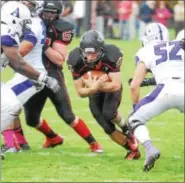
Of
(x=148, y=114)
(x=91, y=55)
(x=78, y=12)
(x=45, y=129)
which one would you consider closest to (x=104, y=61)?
(x=91, y=55)

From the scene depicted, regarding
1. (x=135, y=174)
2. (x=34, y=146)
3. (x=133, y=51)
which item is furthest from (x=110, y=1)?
(x=135, y=174)

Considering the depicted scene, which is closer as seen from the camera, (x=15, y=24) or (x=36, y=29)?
(x=15, y=24)

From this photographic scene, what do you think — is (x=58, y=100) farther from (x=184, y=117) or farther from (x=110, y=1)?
(x=110, y=1)

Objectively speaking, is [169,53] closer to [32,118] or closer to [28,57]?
[28,57]

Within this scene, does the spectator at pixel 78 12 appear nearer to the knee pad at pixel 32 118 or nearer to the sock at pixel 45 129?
the sock at pixel 45 129

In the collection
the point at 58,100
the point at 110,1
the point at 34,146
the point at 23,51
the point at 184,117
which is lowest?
the point at 110,1

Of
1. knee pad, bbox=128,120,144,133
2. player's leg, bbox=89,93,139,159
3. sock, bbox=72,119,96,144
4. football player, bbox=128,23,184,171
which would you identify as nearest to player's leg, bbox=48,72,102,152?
sock, bbox=72,119,96,144

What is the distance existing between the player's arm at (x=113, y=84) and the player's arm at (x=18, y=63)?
603 mm

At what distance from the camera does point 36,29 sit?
8.94 meters

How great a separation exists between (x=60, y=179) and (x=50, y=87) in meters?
0.99

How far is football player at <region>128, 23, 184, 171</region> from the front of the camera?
7668 mm

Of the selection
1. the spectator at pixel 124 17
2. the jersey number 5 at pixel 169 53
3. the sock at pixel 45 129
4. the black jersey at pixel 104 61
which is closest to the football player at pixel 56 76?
the sock at pixel 45 129

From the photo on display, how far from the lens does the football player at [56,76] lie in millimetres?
9141

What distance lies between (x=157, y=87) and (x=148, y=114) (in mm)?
235
